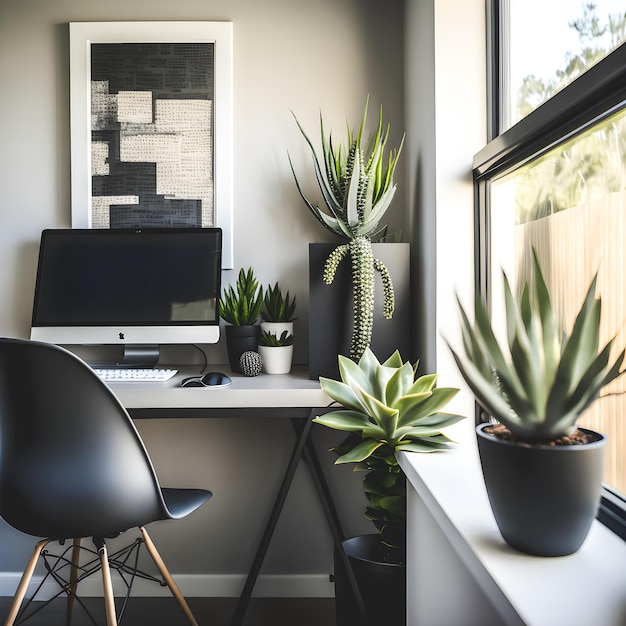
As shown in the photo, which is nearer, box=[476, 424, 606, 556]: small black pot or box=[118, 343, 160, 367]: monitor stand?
box=[476, 424, 606, 556]: small black pot

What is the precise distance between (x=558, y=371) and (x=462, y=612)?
711 mm

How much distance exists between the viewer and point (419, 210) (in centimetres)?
187

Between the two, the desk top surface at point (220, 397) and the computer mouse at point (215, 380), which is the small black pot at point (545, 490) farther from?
the computer mouse at point (215, 380)

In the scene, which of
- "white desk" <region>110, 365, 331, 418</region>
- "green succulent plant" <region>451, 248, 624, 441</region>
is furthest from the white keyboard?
"green succulent plant" <region>451, 248, 624, 441</region>

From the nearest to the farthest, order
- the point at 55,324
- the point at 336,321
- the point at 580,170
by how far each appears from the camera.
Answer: the point at 580,170 < the point at 336,321 < the point at 55,324

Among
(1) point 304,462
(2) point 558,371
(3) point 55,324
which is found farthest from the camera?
(1) point 304,462

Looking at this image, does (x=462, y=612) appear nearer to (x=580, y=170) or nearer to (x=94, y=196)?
(x=580, y=170)

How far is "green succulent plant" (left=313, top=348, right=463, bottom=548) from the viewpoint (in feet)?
4.20

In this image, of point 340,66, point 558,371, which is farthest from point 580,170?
point 340,66

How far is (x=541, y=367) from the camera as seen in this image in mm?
709

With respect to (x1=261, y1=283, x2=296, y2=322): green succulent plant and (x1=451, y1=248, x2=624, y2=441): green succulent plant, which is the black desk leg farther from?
(x1=451, y1=248, x2=624, y2=441): green succulent plant

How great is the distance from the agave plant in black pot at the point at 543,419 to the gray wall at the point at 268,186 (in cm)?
142

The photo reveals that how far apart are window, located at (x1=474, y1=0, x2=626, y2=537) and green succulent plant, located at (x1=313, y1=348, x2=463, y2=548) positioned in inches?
13.8

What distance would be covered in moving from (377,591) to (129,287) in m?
1.26
